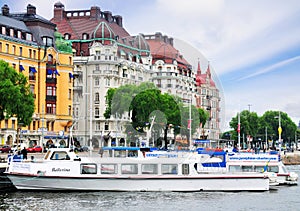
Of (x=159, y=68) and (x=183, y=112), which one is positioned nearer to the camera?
(x=183, y=112)

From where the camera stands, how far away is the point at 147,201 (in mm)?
50375

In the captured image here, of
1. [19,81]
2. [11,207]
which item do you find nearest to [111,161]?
[11,207]

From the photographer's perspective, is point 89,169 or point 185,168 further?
A: point 185,168

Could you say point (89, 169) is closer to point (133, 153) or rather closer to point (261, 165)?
point (133, 153)

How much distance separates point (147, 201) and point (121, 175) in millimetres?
6774

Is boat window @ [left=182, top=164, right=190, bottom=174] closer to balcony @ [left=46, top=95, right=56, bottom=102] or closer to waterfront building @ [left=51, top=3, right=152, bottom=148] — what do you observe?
balcony @ [left=46, top=95, right=56, bottom=102]

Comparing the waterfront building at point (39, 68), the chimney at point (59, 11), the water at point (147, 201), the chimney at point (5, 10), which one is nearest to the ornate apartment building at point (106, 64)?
the chimney at point (59, 11)

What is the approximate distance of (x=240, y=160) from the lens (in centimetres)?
6688

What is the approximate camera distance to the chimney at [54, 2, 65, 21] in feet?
503

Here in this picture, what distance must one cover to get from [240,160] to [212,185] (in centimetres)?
1103

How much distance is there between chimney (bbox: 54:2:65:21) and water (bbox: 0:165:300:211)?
103054 millimetres

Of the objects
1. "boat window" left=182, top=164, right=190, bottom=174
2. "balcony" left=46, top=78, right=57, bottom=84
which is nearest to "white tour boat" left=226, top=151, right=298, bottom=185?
"boat window" left=182, top=164, right=190, bottom=174

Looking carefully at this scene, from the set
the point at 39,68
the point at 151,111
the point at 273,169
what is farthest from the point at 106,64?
the point at 273,169

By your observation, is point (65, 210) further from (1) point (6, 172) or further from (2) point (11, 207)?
(1) point (6, 172)
